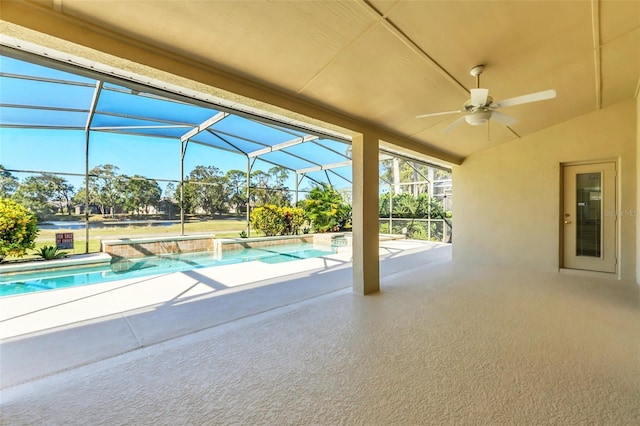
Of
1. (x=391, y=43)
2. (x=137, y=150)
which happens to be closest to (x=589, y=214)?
(x=391, y=43)

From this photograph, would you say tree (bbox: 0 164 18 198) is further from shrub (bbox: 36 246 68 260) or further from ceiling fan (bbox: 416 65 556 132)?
ceiling fan (bbox: 416 65 556 132)

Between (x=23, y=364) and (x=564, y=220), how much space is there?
7594 mm

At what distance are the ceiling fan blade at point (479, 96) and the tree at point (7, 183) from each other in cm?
990

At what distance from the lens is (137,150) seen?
8656mm

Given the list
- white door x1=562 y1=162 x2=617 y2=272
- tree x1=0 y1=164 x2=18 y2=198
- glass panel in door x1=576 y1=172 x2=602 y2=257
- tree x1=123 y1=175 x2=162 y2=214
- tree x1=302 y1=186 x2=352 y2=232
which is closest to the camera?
white door x1=562 y1=162 x2=617 y2=272

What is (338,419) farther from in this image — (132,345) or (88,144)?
(88,144)

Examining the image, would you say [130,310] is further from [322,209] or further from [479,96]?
[322,209]

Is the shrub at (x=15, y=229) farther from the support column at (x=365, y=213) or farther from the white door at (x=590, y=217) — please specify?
the white door at (x=590, y=217)

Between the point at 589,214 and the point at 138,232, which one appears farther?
the point at 138,232

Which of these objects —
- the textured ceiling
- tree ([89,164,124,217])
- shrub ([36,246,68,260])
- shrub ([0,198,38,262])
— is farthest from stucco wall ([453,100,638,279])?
shrub ([0,198,38,262])

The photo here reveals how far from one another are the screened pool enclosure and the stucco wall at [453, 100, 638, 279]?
2.24m

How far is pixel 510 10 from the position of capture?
7.02ft

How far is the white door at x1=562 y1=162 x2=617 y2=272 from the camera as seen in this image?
4702mm

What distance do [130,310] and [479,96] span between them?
4544 mm
